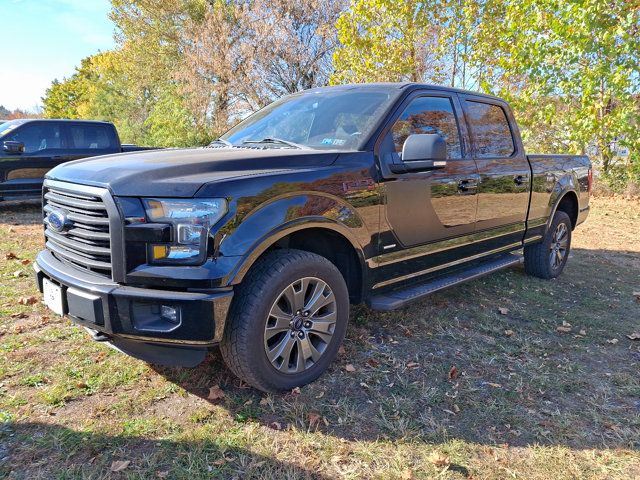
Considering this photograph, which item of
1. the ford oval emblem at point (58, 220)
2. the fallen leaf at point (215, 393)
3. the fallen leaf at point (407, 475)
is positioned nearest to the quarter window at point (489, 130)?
the fallen leaf at point (407, 475)

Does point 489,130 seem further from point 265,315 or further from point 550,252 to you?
point 265,315

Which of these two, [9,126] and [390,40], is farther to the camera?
[390,40]

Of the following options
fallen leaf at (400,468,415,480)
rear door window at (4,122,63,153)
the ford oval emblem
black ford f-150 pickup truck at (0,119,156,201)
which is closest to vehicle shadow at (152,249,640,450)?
fallen leaf at (400,468,415,480)

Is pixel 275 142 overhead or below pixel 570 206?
overhead

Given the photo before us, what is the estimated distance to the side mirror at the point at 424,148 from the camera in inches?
120

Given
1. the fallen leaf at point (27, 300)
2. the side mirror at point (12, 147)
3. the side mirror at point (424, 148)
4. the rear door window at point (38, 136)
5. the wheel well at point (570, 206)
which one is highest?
the rear door window at point (38, 136)

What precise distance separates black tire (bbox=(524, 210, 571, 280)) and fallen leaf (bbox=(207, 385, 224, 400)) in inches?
159

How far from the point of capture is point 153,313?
2.34 m

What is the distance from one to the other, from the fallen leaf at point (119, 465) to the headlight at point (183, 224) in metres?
0.97

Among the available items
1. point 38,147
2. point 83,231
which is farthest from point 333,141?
point 38,147

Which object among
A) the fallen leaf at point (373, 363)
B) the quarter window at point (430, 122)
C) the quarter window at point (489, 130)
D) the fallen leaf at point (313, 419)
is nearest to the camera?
the fallen leaf at point (313, 419)

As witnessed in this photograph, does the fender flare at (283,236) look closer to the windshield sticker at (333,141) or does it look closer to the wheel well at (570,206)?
the windshield sticker at (333,141)

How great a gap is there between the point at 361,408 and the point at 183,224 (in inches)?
58.6

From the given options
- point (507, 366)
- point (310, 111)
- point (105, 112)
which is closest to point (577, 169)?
point (507, 366)
